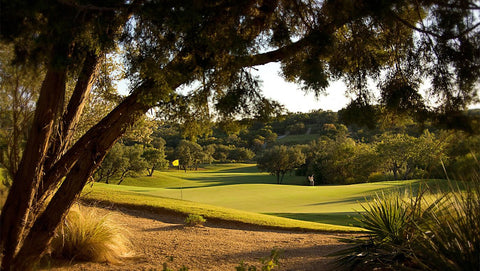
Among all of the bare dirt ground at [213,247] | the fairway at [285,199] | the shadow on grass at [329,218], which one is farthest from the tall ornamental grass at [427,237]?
the fairway at [285,199]

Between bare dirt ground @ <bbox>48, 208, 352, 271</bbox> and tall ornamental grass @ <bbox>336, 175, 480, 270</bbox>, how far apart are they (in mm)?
642

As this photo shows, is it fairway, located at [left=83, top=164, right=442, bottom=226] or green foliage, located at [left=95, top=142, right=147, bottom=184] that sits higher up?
green foliage, located at [left=95, top=142, right=147, bottom=184]

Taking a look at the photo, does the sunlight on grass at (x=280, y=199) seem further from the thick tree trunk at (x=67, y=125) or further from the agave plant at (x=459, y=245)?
the agave plant at (x=459, y=245)

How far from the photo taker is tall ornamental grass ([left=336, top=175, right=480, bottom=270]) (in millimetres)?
3510

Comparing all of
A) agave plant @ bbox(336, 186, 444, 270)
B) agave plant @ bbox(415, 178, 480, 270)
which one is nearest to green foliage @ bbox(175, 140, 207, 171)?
agave plant @ bbox(336, 186, 444, 270)

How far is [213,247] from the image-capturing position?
6812mm

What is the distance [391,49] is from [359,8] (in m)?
2.37

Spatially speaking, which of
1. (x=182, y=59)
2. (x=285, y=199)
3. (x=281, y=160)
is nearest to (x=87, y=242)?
(x=182, y=59)

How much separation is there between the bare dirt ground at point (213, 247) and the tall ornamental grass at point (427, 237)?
642 mm

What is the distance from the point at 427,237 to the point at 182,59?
129 inches

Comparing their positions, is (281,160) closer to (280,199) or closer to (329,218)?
(280,199)

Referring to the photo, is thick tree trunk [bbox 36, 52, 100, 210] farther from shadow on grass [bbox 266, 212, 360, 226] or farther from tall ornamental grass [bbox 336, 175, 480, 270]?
shadow on grass [bbox 266, 212, 360, 226]

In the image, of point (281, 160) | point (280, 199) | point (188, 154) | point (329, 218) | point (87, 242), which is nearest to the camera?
point (87, 242)

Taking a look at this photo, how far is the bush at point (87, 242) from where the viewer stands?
18.3 feet
